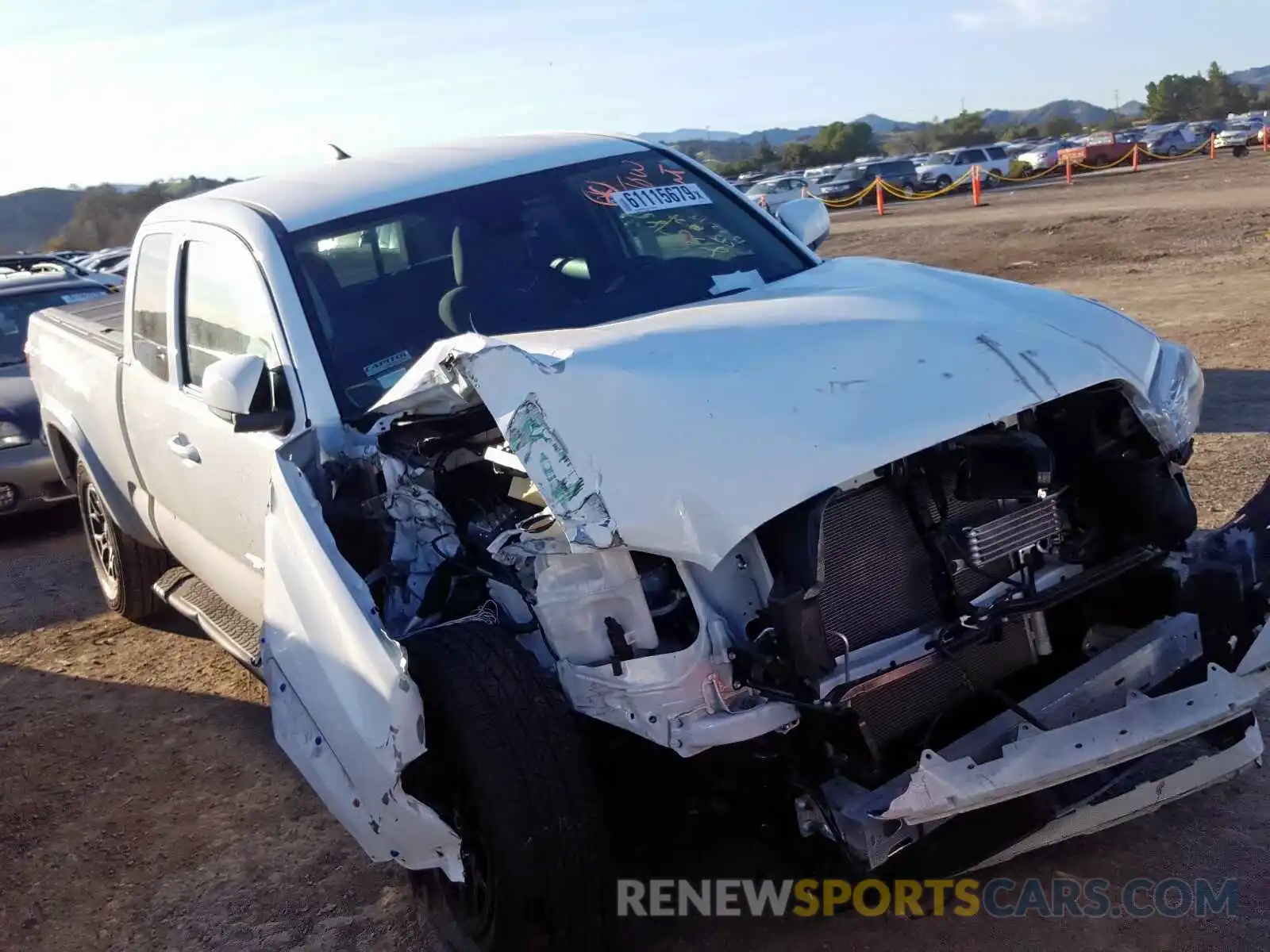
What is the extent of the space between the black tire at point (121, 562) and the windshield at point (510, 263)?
253 centimetres

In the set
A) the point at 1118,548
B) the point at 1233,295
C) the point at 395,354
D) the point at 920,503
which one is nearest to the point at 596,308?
the point at 395,354

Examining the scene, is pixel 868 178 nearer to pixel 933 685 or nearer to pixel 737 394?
pixel 933 685

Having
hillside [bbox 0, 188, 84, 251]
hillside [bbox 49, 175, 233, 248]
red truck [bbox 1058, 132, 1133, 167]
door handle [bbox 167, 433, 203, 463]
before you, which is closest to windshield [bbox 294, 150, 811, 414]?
door handle [bbox 167, 433, 203, 463]

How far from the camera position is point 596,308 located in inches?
154

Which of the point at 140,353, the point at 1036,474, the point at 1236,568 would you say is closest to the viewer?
the point at 1036,474

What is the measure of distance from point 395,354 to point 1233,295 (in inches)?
363

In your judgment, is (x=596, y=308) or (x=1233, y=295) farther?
(x=1233, y=295)

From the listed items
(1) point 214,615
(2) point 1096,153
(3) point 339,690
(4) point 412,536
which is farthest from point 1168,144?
(3) point 339,690

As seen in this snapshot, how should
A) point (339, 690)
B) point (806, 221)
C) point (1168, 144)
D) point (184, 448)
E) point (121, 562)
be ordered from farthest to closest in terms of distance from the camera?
1. point (1168, 144)
2. point (121, 562)
3. point (806, 221)
4. point (184, 448)
5. point (339, 690)

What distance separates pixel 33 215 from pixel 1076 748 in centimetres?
9105

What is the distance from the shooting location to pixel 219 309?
4.26m

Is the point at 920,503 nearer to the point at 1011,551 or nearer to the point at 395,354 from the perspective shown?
the point at 1011,551

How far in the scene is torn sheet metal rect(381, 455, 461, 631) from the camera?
11.0 ft

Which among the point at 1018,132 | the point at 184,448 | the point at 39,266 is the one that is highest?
the point at 1018,132
